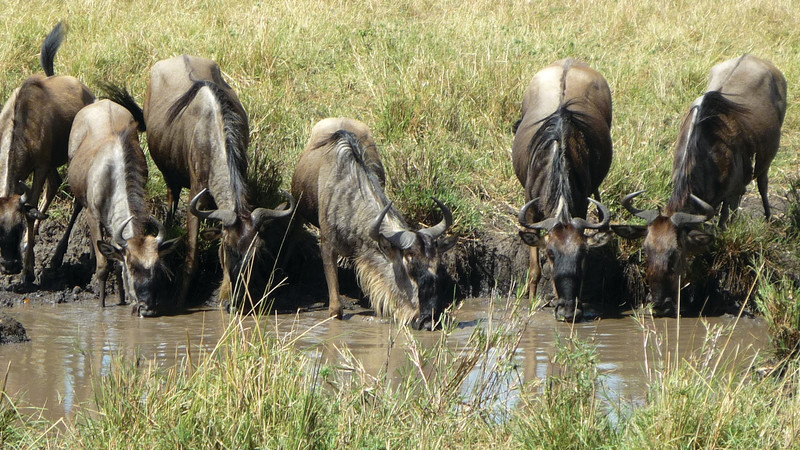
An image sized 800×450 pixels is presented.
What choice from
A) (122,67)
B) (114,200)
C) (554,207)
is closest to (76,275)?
(114,200)

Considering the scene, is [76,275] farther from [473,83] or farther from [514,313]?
[514,313]

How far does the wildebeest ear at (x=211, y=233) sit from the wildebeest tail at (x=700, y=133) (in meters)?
3.39

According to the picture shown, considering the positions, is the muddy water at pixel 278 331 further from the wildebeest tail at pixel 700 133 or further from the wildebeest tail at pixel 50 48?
the wildebeest tail at pixel 50 48

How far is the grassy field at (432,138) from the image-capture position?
3905mm

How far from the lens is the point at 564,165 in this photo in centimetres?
759

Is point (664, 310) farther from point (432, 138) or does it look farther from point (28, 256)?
point (28, 256)

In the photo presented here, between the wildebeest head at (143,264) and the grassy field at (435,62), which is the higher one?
the grassy field at (435,62)

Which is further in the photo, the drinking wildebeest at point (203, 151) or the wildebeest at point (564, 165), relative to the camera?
the drinking wildebeest at point (203, 151)

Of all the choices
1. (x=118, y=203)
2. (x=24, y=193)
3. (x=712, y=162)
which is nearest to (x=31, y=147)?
(x=24, y=193)

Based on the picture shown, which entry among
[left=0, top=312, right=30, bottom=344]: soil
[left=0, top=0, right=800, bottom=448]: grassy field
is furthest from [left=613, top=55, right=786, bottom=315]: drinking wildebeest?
[left=0, top=312, right=30, bottom=344]: soil

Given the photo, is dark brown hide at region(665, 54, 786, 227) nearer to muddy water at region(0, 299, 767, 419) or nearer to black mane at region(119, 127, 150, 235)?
muddy water at region(0, 299, 767, 419)

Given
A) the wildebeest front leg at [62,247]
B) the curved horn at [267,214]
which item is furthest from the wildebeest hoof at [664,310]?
the wildebeest front leg at [62,247]

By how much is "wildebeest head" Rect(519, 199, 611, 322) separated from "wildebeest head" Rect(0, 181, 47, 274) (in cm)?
396

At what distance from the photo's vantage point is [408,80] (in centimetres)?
964
